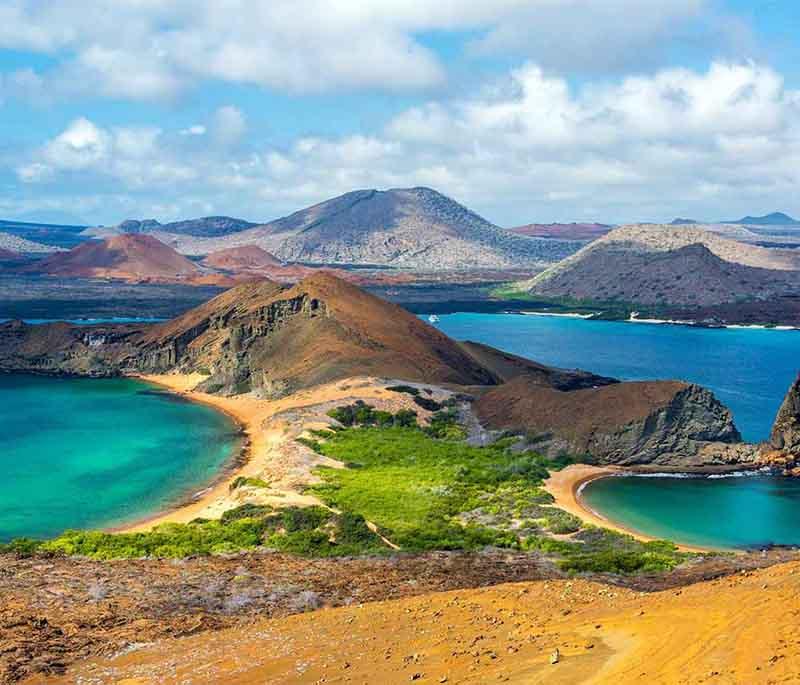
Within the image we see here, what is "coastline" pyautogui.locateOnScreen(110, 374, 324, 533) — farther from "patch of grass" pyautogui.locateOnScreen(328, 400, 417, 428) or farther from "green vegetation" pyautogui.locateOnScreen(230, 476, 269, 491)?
"patch of grass" pyautogui.locateOnScreen(328, 400, 417, 428)

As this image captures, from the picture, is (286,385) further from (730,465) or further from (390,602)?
(390,602)

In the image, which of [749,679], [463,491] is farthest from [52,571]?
[749,679]

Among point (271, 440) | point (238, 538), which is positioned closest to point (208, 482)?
point (271, 440)

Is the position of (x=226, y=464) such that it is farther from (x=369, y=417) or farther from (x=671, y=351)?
(x=671, y=351)

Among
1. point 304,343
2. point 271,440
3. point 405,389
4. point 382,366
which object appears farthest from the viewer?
point 304,343

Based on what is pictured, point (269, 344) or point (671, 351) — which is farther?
point (671, 351)

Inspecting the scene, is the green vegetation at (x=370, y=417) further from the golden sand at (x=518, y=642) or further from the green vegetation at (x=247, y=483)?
the golden sand at (x=518, y=642)
